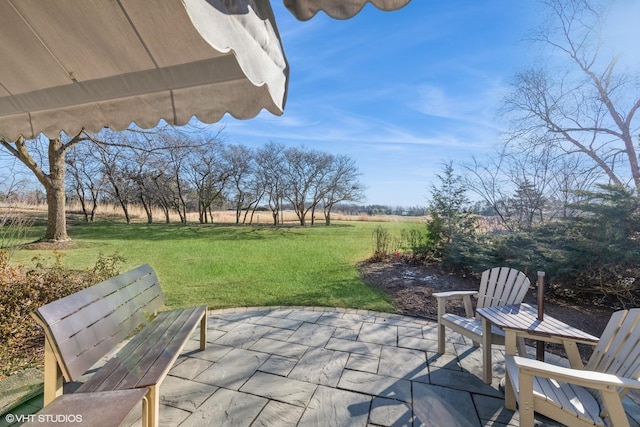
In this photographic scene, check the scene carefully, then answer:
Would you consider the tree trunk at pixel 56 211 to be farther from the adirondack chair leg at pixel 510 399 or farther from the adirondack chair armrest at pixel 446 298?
the adirondack chair leg at pixel 510 399

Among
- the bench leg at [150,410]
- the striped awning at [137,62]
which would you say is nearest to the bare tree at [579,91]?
the striped awning at [137,62]

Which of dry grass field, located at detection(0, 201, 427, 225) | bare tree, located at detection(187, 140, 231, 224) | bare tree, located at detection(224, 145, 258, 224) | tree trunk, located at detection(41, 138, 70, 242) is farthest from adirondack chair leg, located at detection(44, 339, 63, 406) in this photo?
dry grass field, located at detection(0, 201, 427, 225)

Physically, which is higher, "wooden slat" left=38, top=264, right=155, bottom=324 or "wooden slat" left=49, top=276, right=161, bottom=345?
"wooden slat" left=38, top=264, right=155, bottom=324

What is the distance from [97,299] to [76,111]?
1.48 meters

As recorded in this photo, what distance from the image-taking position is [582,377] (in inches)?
58.5

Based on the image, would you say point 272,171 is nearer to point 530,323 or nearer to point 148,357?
point 148,357

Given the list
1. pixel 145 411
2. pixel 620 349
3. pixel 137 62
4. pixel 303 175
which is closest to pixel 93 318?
pixel 145 411

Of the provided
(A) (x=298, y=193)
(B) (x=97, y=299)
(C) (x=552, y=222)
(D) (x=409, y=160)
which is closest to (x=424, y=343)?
(B) (x=97, y=299)

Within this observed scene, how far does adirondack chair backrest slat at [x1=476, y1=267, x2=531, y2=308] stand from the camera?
2709mm

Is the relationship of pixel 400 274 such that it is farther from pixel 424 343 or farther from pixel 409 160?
pixel 409 160

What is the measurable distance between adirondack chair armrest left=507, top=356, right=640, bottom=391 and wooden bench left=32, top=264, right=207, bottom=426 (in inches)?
78.9

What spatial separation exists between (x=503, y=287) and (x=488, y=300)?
0.75ft

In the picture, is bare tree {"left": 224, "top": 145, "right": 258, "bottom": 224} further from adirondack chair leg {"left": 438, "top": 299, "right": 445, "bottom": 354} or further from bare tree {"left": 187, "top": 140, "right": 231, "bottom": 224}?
adirondack chair leg {"left": 438, "top": 299, "right": 445, "bottom": 354}

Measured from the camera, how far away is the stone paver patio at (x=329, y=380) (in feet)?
6.43
